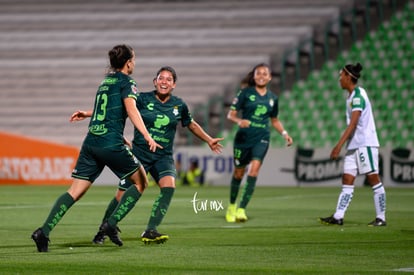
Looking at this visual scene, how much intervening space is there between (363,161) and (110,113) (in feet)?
15.2

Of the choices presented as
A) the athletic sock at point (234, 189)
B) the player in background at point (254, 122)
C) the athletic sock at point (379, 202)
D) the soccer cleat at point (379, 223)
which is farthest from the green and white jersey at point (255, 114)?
the soccer cleat at point (379, 223)

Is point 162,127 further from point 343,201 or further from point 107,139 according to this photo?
point 343,201

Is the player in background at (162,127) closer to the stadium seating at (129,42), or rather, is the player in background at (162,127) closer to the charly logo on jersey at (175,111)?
the charly logo on jersey at (175,111)

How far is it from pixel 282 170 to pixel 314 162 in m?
0.90

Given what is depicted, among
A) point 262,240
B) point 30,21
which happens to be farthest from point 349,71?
point 30,21

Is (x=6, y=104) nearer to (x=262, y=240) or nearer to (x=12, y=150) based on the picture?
(x=12, y=150)

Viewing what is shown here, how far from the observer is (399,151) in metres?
26.0

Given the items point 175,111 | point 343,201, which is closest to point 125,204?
point 175,111

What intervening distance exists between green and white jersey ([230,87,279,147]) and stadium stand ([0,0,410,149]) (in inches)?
556

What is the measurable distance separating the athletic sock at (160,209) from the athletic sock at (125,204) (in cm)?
35

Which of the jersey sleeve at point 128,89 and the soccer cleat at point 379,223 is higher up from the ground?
the jersey sleeve at point 128,89

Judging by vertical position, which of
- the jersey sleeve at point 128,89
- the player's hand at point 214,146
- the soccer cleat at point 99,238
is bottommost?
the soccer cleat at point 99,238

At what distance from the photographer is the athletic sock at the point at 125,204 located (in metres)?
10.0

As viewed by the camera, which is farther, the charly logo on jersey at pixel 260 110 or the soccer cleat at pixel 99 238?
the charly logo on jersey at pixel 260 110
